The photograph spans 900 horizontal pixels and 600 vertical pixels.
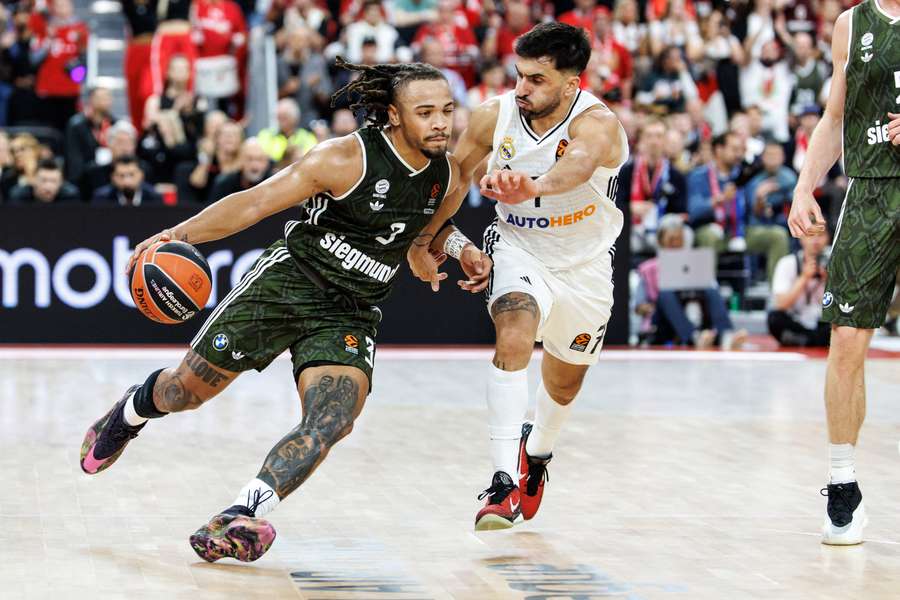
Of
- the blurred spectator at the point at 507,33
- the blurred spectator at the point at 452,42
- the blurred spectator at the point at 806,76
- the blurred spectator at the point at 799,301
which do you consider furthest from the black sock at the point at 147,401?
the blurred spectator at the point at 806,76

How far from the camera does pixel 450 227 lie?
6.45 meters

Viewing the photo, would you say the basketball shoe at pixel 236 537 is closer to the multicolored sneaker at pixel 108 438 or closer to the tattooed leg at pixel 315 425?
the tattooed leg at pixel 315 425

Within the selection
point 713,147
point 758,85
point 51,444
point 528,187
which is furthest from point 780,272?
point 528,187

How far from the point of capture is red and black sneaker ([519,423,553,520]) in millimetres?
6449

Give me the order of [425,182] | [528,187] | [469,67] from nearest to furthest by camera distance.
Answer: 1. [528,187]
2. [425,182]
3. [469,67]

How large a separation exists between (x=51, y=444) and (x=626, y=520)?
143 inches

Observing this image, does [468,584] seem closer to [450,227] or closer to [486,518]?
[486,518]

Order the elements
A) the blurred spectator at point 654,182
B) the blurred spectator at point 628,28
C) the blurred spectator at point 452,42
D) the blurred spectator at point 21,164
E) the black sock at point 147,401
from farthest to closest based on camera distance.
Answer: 1. the blurred spectator at point 628,28
2. the blurred spectator at point 452,42
3. the blurred spectator at point 654,182
4. the blurred spectator at point 21,164
5. the black sock at point 147,401

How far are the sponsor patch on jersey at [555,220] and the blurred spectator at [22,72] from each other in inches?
453

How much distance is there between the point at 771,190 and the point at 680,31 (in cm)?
396

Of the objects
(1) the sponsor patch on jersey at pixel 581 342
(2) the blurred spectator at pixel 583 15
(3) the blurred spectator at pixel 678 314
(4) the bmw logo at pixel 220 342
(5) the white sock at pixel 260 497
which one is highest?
(2) the blurred spectator at pixel 583 15

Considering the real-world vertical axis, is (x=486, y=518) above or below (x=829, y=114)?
below

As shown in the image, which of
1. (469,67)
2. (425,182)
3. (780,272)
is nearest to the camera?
(425,182)

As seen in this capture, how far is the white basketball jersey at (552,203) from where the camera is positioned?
643 centimetres
